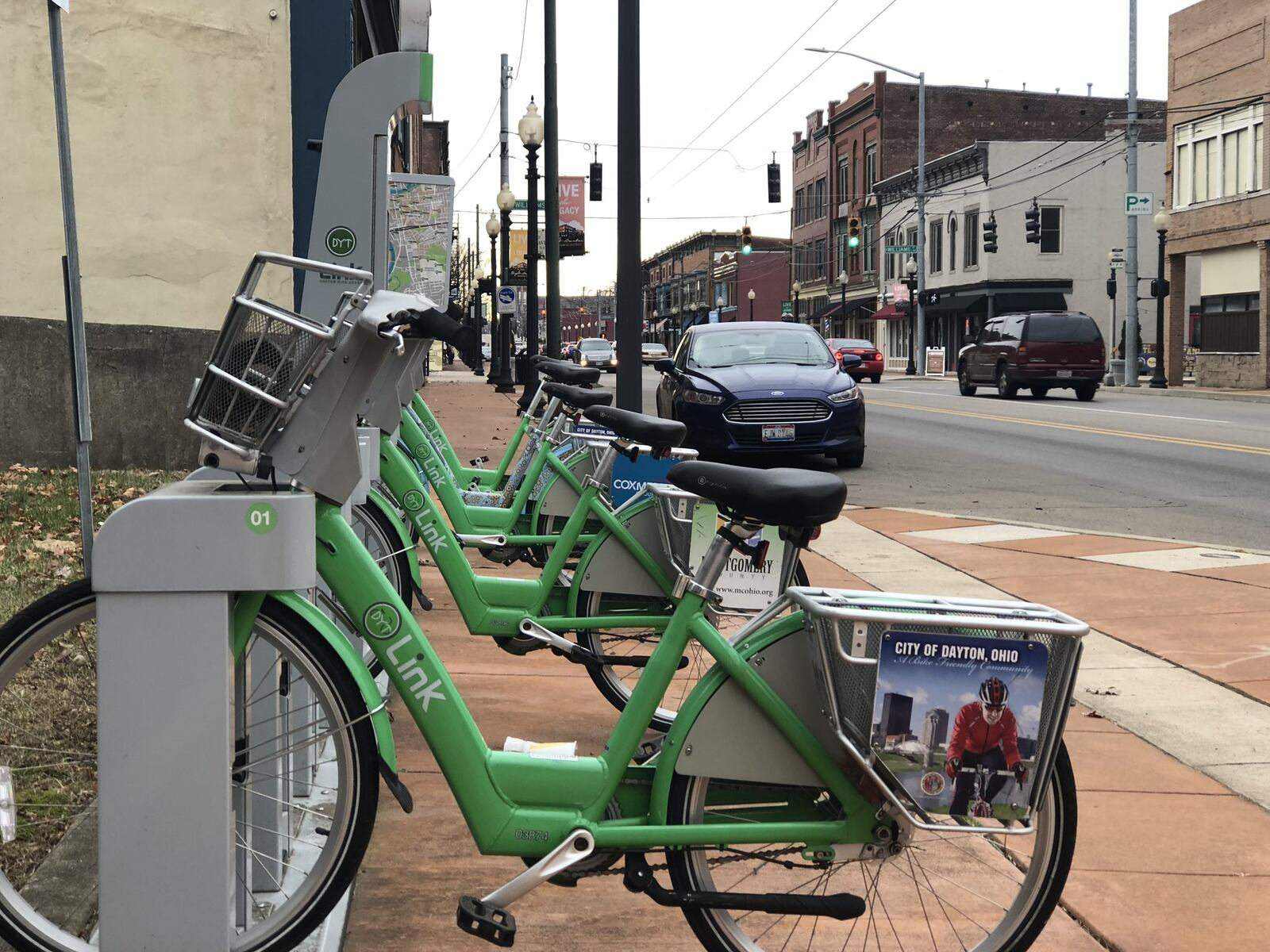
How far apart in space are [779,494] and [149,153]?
1147cm

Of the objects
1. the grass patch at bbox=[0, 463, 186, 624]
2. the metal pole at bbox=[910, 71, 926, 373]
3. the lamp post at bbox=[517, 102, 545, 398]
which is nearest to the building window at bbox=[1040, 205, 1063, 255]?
the metal pole at bbox=[910, 71, 926, 373]

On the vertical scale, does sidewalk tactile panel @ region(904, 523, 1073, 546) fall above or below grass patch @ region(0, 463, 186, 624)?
below

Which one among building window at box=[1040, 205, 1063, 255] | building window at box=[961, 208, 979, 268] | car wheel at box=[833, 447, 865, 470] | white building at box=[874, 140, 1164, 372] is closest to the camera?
car wheel at box=[833, 447, 865, 470]

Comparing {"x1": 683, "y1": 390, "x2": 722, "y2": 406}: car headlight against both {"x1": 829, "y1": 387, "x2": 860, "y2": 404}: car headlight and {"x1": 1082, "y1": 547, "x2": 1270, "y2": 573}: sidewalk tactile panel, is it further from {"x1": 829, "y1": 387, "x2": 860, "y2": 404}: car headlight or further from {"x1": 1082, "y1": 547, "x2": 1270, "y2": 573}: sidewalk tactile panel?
{"x1": 1082, "y1": 547, "x2": 1270, "y2": 573}: sidewalk tactile panel

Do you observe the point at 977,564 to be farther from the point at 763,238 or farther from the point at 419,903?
the point at 763,238

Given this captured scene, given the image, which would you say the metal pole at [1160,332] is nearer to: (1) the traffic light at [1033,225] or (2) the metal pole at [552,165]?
(1) the traffic light at [1033,225]

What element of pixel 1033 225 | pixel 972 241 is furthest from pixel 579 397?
pixel 972 241

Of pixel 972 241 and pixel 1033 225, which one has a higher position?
pixel 972 241

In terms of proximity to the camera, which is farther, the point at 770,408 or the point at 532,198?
the point at 532,198

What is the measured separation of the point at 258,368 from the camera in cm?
297

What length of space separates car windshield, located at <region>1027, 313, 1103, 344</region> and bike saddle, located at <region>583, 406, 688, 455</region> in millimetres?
30126

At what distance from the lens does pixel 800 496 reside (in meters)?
3.06

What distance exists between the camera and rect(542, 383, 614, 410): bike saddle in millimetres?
6824

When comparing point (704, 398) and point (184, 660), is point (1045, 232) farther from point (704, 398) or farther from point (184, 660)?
point (184, 660)
